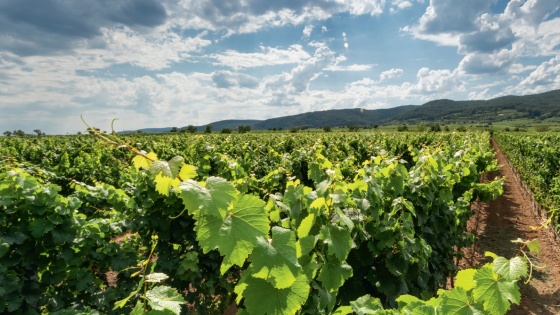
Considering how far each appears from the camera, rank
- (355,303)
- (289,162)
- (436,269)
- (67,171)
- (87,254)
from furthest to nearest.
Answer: (67,171) → (289,162) → (436,269) → (87,254) → (355,303)

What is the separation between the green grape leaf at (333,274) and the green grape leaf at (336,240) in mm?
101

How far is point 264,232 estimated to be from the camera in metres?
1.16

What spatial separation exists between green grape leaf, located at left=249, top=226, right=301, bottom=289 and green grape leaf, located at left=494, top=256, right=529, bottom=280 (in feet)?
3.25

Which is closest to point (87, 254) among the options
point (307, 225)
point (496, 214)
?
point (307, 225)

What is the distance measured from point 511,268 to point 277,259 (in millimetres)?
1130

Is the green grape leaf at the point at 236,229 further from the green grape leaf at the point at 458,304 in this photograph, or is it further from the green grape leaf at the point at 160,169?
the green grape leaf at the point at 458,304

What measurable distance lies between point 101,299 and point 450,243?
5.25m

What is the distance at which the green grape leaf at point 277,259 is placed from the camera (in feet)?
4.32

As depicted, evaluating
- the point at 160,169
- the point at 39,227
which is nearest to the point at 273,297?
the point at 160,169

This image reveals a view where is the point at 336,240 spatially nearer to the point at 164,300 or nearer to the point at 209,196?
the point at 164,300

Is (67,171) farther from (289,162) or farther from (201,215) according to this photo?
(201,215)

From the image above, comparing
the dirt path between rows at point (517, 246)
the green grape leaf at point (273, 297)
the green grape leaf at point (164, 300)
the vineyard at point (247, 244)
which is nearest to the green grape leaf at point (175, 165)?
the vineyard at point (247, 244)

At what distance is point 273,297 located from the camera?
1548 millimetres

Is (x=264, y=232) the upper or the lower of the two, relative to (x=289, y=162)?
upper
